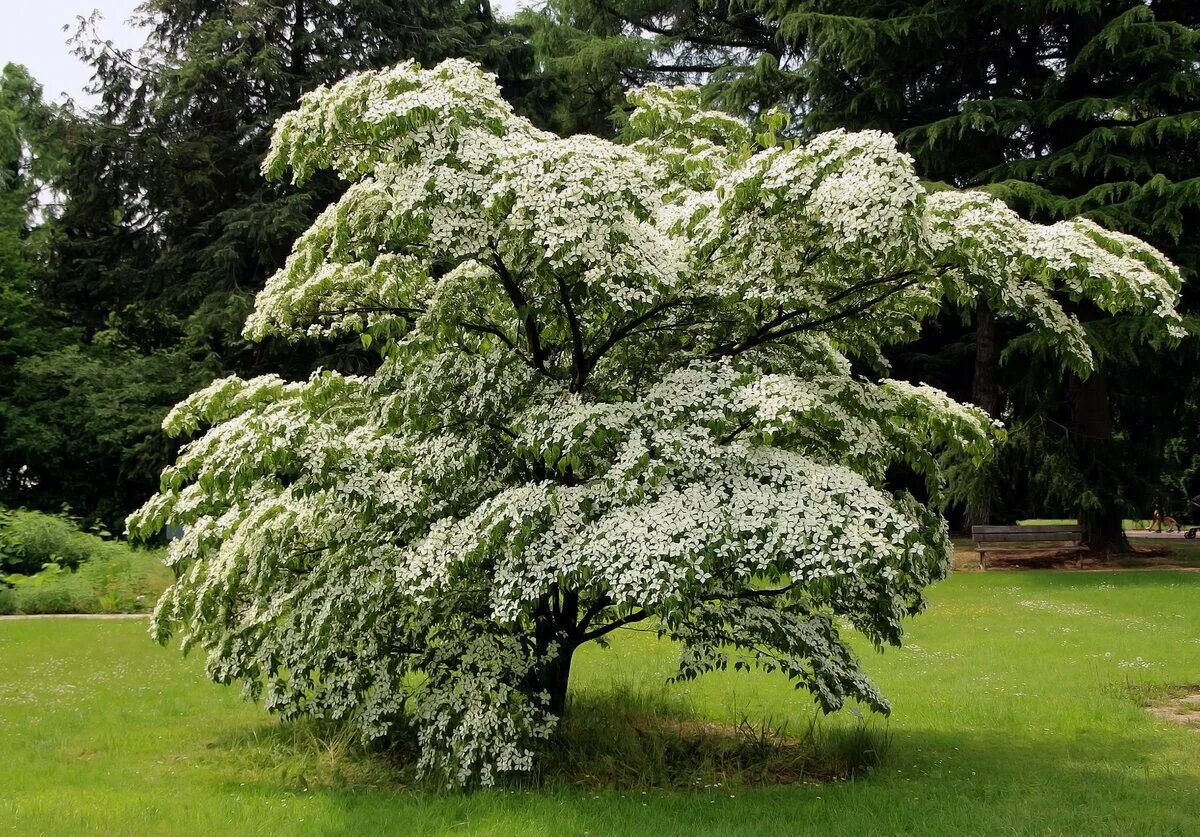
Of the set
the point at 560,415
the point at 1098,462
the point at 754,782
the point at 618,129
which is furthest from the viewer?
the point at 618,129

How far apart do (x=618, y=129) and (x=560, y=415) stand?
21080 mm

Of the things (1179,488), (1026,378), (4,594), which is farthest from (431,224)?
(1179,488)

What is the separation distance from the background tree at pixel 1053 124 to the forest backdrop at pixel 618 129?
0.05 meters

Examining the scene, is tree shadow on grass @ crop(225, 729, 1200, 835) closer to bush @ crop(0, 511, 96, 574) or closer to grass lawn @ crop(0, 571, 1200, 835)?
grass lawn @ crop(0, 571, 1200, 835)

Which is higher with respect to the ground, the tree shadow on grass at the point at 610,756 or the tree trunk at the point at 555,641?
the tree trunk at the point at 555,641

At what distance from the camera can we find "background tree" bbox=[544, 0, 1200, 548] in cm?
1680

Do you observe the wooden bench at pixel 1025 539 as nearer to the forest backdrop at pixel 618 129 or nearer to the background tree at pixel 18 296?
the forest backdrop at pixel 618 129

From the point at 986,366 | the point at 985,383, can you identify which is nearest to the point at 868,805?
the point at 985,383

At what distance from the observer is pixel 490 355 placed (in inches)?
276

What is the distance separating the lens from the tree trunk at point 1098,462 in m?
18.6

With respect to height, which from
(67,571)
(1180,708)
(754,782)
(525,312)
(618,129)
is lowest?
(754,782)

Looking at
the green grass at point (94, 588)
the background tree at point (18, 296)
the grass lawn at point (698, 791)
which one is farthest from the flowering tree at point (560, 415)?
the background tree at point (18, 296)

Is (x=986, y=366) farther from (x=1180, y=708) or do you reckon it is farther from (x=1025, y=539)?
(x=1180, y=708)

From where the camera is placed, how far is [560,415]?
20.0 ft
